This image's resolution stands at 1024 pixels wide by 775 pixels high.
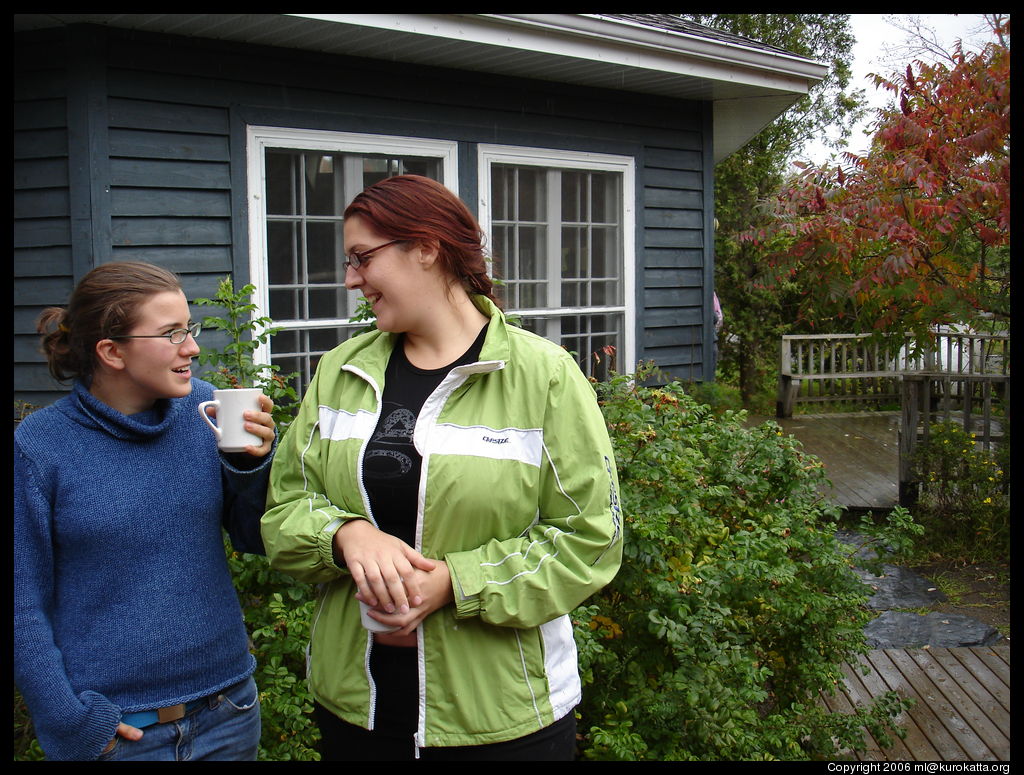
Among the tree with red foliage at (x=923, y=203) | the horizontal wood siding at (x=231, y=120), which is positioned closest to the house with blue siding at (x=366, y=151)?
the horizontal wood siding at (x=231, y=120)

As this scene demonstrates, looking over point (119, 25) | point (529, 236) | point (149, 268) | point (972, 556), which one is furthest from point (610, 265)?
point (149, 268)

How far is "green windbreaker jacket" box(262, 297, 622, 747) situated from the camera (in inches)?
72.9

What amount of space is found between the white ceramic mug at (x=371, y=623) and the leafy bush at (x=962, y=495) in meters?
5.89

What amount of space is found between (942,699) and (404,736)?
3.28 m

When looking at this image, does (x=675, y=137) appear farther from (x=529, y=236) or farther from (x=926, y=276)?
(x=926, y=276)

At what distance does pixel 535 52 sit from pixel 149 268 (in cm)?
432

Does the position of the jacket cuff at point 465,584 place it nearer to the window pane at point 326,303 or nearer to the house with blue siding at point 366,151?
the house with blue siding at point 366,151

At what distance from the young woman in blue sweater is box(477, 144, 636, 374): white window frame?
170 inches

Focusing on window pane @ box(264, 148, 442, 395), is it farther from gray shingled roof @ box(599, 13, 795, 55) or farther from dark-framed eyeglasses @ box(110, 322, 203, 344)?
dark-framed eyeglasses @ box(110, 322, 203, 344)

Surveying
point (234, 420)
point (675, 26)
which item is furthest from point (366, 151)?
point (234, 420)

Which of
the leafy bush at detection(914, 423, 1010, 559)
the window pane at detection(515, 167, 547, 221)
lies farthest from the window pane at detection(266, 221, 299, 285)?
the leafy bush at detection(914, 423, 1010, 559)

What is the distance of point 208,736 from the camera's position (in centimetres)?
197

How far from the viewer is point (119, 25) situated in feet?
16.0

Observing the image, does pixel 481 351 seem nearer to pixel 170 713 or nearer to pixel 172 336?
pixel 172 336
